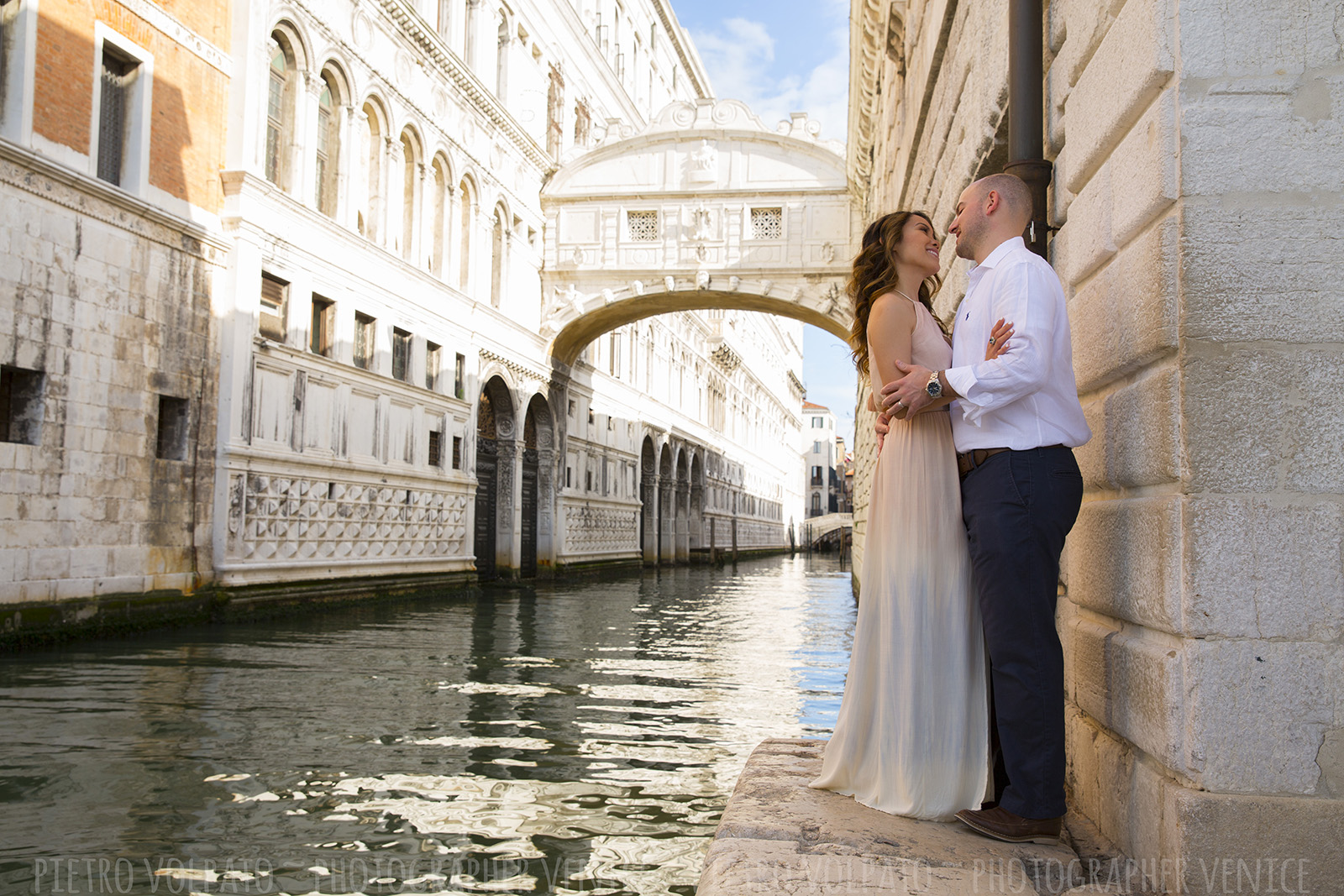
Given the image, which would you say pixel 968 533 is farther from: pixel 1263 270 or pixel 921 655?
pixel 1263 270

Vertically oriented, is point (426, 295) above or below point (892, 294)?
above

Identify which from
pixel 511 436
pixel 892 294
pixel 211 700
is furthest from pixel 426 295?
pixel 892 294

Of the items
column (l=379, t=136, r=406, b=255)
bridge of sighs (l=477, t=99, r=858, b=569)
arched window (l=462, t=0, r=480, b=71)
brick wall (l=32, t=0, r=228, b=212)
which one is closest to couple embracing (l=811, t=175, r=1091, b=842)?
brick wall (l=32, t=0, r=228, b=212)

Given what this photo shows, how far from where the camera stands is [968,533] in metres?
2.63

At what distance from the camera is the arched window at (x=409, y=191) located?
1590 cm

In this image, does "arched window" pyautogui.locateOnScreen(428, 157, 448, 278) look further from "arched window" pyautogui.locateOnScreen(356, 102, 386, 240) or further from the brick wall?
the brick wall

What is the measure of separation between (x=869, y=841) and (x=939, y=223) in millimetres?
4352

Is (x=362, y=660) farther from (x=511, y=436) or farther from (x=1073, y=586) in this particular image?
(x=511, y=436)

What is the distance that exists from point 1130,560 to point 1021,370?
1.63ft

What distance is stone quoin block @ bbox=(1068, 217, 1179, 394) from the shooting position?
219cm

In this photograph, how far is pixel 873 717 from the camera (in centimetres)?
281

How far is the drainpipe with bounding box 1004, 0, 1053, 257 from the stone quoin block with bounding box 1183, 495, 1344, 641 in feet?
4.22

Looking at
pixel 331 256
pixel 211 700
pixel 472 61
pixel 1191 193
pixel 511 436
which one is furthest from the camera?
pixel 511 436

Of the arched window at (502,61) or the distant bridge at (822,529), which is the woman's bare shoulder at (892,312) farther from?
the distant bridge at (822,529)
